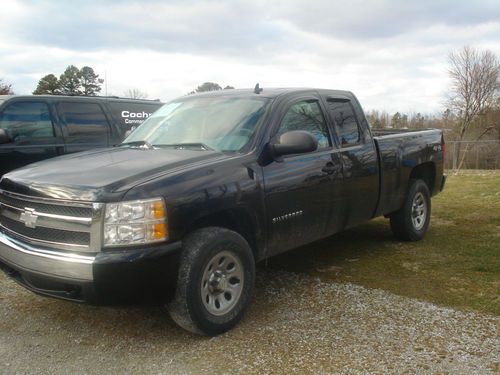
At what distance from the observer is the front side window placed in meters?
4.45

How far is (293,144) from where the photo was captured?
3.87 meters

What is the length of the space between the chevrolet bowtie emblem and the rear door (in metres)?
3.50

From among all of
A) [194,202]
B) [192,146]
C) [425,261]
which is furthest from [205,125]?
[425,261]

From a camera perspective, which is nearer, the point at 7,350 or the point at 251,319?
the point at 7,350

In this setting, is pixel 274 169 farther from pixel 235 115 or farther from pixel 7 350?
pixel 7 350

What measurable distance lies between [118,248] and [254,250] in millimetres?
1226

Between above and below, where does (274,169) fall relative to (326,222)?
above

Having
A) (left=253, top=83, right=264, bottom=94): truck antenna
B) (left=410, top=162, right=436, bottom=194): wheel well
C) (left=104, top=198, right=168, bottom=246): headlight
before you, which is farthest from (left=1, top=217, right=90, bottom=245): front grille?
(left=410, top=162, right=436, bottom=194): wheel well

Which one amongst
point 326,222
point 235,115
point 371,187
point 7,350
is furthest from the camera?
point 371,187

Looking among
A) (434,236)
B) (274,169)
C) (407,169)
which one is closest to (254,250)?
(274,169)

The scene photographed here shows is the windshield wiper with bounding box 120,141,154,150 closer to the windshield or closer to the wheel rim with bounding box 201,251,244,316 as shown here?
the windshield

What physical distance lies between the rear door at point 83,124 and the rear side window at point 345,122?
378cm

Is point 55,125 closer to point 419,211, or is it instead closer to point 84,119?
point 84,119

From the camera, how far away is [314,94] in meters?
4.85
